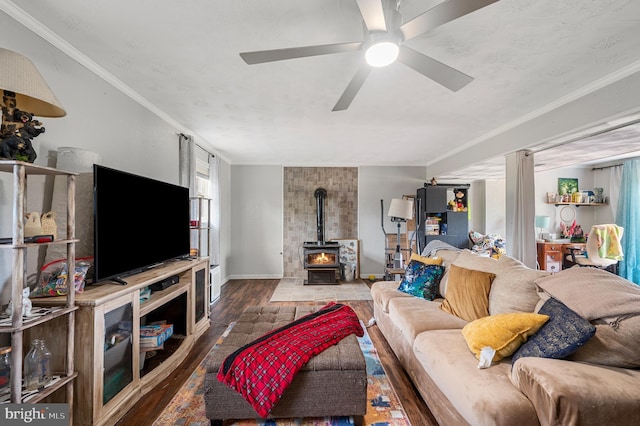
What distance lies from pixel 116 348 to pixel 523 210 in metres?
4.20

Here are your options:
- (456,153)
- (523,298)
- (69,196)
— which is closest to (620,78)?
(523,298)

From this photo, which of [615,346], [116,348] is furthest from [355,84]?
[116,348]

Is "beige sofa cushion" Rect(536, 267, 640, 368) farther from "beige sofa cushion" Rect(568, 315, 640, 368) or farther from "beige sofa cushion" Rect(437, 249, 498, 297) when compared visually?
"beige sofa cushion" Rect(437, 249, 498, 297)

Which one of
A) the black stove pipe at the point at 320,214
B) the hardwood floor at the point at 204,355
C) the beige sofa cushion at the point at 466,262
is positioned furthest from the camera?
the black stove pipe at the point at 320,214

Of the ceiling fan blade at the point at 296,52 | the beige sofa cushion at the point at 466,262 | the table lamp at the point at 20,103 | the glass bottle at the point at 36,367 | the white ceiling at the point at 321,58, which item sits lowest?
the glass bottle at the point at 36,367

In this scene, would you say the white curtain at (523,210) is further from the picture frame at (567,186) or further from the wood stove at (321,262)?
the picture frame at (567,186)

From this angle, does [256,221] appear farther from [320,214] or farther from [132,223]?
[132,223]

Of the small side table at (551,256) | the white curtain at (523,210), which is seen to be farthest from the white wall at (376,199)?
the white curtain at (523,210)

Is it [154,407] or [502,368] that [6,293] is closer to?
[154,407]

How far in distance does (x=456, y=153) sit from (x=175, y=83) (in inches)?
173

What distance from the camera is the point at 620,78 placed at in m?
2.18

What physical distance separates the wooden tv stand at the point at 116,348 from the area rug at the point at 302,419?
0.96ft

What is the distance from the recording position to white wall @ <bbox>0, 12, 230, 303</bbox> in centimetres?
157

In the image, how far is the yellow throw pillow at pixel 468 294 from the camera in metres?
2.24
